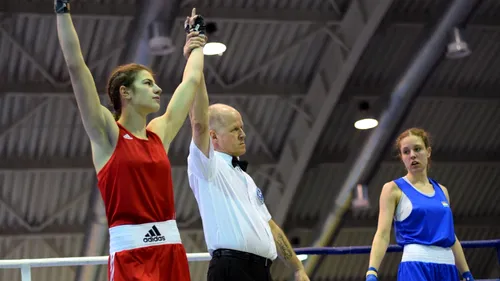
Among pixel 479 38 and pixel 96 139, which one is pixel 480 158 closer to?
pixel 479 38

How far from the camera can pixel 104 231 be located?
1440 cm

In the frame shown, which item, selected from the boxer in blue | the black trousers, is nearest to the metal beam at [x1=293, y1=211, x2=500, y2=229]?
the boxer in blue

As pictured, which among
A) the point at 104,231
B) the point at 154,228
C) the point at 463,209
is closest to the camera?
the point at 154,228

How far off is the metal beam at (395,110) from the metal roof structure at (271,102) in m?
0.15

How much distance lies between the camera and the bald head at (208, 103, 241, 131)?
4.21 meters

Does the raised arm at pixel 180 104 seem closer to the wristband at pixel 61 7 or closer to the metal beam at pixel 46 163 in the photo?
the wristband at pixel 61 7

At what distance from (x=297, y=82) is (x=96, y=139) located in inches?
442

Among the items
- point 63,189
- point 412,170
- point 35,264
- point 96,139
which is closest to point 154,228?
point 96,139

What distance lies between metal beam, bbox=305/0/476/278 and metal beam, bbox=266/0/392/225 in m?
1.03

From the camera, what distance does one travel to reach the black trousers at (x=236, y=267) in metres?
3.86

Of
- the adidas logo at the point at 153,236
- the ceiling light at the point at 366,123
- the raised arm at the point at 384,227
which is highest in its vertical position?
the ceiling light at the point at 366,123

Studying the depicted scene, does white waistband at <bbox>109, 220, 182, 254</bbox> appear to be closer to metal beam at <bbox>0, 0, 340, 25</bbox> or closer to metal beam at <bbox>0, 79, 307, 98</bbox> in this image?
metal beam at <bbox>0, 0, 340, 25</bbox>

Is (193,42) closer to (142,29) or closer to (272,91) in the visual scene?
(142,29)

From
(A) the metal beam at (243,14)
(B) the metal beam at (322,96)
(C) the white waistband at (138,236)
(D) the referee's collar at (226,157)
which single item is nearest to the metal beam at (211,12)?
(A) the metal beam at (243,14)
